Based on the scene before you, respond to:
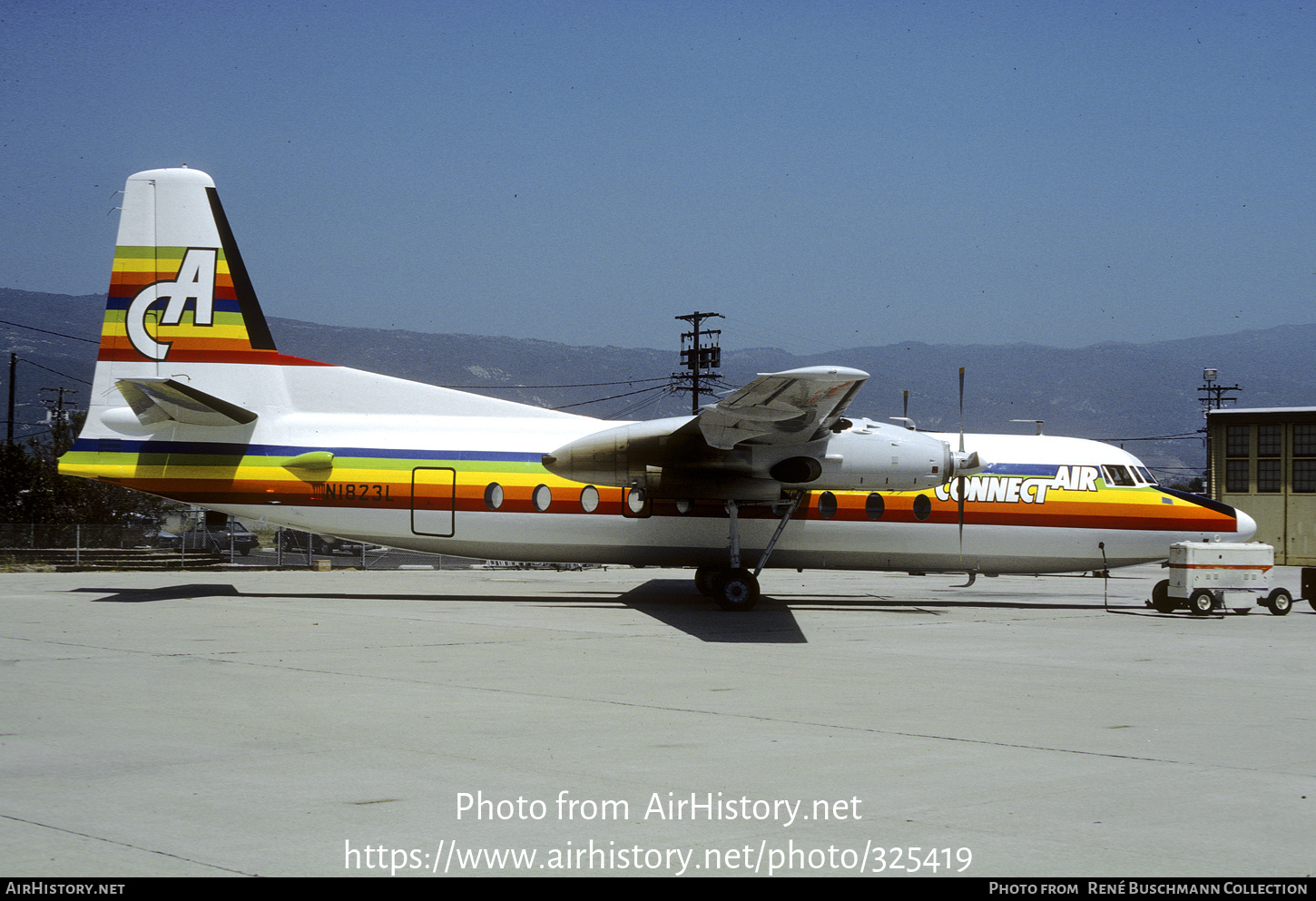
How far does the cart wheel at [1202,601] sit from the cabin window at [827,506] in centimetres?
661

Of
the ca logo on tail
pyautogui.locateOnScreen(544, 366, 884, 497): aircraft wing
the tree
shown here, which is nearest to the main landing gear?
pyautogui.locateOnScreen(544, 366, 884, 497): aircraft wing

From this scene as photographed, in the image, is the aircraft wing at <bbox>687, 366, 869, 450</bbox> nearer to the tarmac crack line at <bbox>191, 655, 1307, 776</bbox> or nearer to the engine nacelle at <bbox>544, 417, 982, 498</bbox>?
the engine nacelle at <bbox>544, 417, 982, 498</bbox>

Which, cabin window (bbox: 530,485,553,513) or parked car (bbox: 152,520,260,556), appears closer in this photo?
Result: cabin window (bbox: 530,485,553,513)

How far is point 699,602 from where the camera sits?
70.0 ft

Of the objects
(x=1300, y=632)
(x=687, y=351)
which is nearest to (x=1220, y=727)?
(x=1300, y=632)

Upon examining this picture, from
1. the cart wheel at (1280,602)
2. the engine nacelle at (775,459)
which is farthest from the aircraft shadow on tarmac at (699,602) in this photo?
the engine nacelle at (775,459)

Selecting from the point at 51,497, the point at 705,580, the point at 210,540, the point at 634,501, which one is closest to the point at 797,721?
the point at 634,501

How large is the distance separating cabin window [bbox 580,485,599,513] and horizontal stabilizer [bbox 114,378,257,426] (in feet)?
20.0

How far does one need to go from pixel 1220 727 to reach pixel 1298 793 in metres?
2.39

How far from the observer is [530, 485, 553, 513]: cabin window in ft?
67.1

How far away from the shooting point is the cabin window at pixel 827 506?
20828 millimetres

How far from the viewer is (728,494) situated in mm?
20016

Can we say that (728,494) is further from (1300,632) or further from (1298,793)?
(1298,793)

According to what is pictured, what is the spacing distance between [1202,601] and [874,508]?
6.07m
